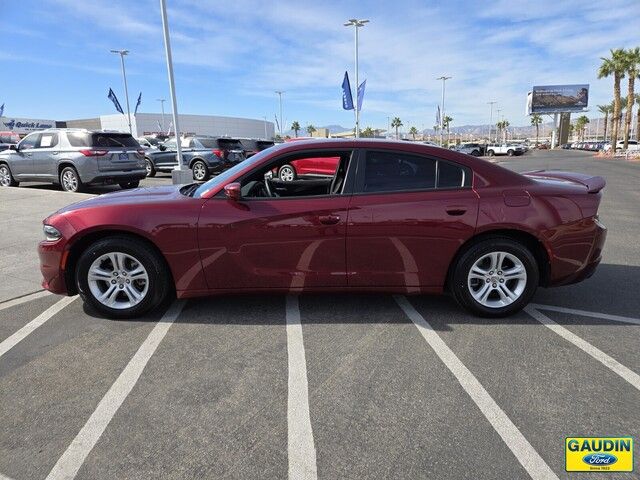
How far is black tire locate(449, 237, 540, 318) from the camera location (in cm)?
374

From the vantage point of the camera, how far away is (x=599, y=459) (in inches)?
88.4

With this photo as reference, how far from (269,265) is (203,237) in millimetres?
591

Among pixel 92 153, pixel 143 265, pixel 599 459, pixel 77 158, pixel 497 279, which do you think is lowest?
pixel 599 459

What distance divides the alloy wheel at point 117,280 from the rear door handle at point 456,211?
2.59 meters

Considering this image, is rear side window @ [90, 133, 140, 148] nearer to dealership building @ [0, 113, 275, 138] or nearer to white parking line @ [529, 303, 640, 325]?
white parking line @ [529, 303, 640, 325]

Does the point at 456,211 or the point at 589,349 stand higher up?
the point at 456,211

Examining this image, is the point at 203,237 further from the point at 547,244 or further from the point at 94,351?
the point at 547,244

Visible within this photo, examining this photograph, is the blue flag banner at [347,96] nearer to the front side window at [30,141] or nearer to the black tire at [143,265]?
the front side window at [30,141]

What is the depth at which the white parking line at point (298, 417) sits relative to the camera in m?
2.18

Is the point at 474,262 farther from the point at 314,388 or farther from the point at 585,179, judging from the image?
the point at 314,388

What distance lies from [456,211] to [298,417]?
210 centimetres

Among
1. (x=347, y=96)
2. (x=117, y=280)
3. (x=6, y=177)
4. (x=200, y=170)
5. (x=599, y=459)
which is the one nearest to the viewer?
(x=599, y=459)

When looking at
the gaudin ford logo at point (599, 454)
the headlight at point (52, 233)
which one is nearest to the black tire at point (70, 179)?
the headlight at point (52, 233)

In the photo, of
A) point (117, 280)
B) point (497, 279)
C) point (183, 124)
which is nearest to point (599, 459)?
point (497, 279)
